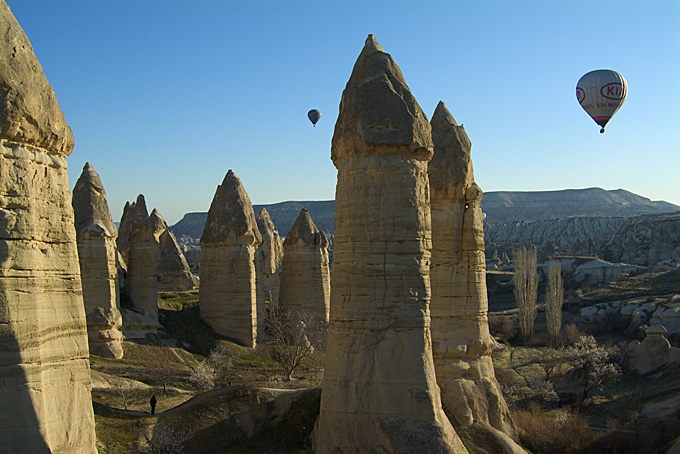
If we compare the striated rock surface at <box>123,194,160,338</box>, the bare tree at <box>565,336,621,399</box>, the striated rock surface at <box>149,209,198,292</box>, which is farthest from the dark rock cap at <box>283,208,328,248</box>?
the bare tree at <box>565,336,621,399</box>

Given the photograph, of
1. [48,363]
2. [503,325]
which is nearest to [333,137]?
[48,363]

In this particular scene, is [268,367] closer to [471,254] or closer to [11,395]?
[471,254]

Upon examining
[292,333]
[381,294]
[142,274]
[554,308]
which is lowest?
[554,308]

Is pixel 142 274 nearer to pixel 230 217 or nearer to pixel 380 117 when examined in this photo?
pixel 230 217

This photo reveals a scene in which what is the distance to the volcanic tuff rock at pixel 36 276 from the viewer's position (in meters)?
8.98

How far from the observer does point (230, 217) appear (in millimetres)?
26625

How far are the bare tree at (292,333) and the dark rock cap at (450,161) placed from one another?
9964 mm

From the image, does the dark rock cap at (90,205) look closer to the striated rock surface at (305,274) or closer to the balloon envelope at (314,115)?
the striated rock surface at (305,274)

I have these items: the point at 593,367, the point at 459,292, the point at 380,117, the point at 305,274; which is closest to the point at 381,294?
the point at 380,117

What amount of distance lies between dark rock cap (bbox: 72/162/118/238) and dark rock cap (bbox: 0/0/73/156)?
41.2ft

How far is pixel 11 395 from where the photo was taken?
8898 millimetres

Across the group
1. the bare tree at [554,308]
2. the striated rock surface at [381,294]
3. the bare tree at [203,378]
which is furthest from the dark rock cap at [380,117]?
the bare tree at [554,308]

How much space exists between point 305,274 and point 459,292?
13.6m

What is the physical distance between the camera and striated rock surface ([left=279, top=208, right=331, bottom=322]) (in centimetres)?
2894
